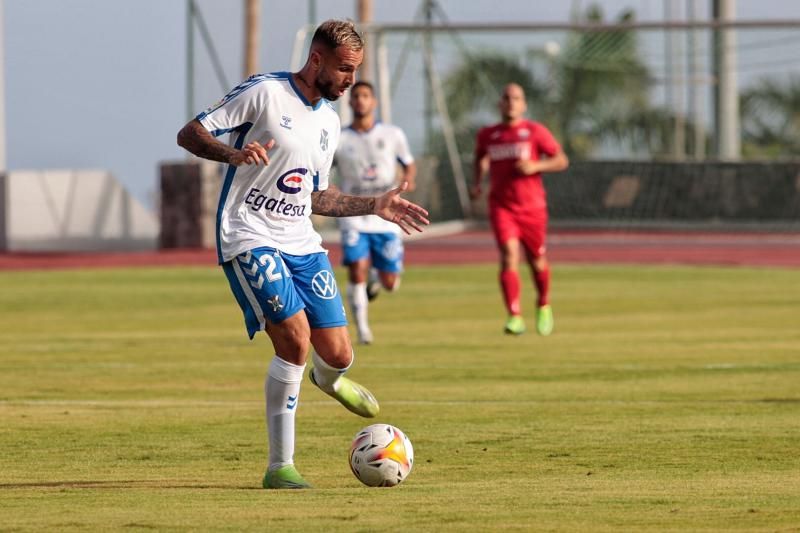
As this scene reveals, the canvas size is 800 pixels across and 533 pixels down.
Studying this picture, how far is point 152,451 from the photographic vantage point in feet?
32.3

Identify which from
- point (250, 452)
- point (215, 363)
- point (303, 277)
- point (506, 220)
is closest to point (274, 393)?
point (303, 277)

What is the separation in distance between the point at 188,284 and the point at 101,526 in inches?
813

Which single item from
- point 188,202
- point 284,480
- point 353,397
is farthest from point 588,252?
point 284,480

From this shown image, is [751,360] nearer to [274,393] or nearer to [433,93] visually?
[274,393]

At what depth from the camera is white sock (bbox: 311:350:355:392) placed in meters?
8.92

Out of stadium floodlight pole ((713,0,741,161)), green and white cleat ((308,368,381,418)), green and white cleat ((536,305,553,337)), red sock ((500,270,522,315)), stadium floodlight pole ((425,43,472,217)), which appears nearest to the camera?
green and white cleat ((308,368,381,418))

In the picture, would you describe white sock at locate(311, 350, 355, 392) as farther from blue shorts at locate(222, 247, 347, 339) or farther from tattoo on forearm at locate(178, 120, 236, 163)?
tattoo on forearm at locate(178, 120, 236, 163)

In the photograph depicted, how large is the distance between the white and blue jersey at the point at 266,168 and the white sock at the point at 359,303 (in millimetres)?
8038

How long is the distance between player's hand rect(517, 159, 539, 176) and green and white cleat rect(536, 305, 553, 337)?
1.41m

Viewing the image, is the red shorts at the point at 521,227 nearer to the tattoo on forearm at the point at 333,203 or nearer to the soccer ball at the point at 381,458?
the tattoo on forearm at the point at 333,203

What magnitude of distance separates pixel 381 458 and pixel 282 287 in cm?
98

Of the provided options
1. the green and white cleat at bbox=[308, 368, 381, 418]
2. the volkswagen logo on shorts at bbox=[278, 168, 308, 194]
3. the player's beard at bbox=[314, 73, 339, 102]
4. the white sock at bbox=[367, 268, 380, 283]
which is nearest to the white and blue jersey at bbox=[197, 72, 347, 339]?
the volkswagen logo on shorts at bbox=[278, 168, 308, 194]

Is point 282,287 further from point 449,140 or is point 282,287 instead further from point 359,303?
point 449,140

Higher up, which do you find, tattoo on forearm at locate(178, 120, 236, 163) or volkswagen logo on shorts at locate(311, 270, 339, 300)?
tattoo on forearm at locate(178, 120, 236, 163)
